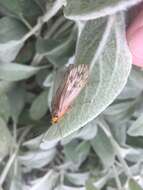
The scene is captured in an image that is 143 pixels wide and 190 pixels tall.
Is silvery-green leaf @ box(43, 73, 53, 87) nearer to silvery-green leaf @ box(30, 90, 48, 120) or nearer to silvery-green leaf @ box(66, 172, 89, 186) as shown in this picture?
silvery-green leaf @ box(30, 90, 48, 120)

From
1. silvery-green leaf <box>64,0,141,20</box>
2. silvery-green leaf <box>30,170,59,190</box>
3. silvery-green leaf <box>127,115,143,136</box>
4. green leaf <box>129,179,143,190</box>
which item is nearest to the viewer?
silvery-green leaf <box>64,0,141,20</box>

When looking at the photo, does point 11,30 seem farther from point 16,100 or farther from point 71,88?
point 71,88

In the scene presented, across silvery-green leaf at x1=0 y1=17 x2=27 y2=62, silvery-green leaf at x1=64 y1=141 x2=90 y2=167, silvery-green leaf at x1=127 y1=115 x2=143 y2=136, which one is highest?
silvery-green leaf at x1=0 y1=17 x2=27 y2=62

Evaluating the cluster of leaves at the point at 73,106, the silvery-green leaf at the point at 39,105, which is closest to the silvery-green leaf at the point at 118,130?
the cluster of leaves at the point at 73,106

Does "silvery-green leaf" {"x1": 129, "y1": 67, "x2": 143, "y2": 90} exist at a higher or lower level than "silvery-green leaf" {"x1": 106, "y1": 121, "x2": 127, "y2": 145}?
higher

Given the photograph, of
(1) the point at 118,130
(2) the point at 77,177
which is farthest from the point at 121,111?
(2) the point at 77,177

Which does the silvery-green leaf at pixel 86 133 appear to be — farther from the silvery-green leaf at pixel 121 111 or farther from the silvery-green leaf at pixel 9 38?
the silvery-green leaf at pixel 9 38

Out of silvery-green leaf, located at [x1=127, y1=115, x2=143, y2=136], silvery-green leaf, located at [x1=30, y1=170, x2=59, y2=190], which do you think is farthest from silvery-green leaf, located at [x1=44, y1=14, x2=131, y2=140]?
silvery-green leaf, located at [x1=30, y1=170, x2=59, y2=190]

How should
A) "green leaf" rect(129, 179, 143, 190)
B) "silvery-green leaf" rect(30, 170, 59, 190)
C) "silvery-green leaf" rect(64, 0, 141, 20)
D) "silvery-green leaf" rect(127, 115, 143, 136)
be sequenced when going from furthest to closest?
"silvery-green leaf" rect(30, 170, 59, 190), "green leaf" rect(129, 179, 143, 190), "silvery-green leaf" rect(127, 115, 143, 136), "silvery-green leaf" rect(64, 0, 141, 20)
